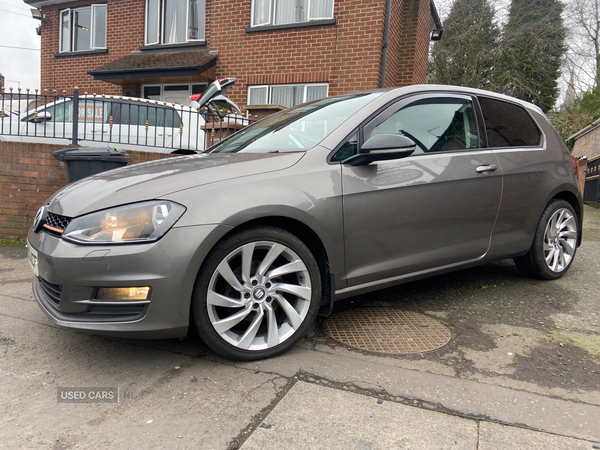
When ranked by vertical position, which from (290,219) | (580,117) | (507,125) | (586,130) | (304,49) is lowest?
(290,219)

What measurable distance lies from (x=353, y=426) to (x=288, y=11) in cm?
997

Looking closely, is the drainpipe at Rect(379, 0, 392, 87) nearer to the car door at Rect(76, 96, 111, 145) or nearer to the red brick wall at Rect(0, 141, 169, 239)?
the car door at Rect(76, 96, 111, 145)

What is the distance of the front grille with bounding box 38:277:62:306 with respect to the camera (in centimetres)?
232

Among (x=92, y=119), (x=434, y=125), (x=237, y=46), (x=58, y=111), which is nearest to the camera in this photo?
(x=434, y=125)

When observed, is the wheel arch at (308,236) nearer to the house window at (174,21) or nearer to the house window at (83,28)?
the house window at (174,21)

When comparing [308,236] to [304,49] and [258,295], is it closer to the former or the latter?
[258,295]

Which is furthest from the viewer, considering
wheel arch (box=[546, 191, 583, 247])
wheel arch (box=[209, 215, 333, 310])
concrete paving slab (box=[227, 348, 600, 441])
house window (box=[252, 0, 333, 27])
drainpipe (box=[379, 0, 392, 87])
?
house window (box=[252, 0, 333, 27])

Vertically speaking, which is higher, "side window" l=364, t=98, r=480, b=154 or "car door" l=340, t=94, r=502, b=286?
"side window" l=364, t=98, r=480, b=154

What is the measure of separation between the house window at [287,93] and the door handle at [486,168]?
6.73 metres

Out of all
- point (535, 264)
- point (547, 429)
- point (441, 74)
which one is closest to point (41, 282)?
point (547, 429)

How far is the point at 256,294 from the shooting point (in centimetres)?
246

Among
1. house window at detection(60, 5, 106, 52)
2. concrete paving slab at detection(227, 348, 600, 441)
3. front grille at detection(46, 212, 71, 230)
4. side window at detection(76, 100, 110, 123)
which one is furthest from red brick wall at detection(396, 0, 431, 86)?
front grille at detection(46, 212, 71, 230)

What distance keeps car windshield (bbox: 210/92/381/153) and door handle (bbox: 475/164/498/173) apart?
3.11 ft

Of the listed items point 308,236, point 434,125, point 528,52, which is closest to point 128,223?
point 308,236
